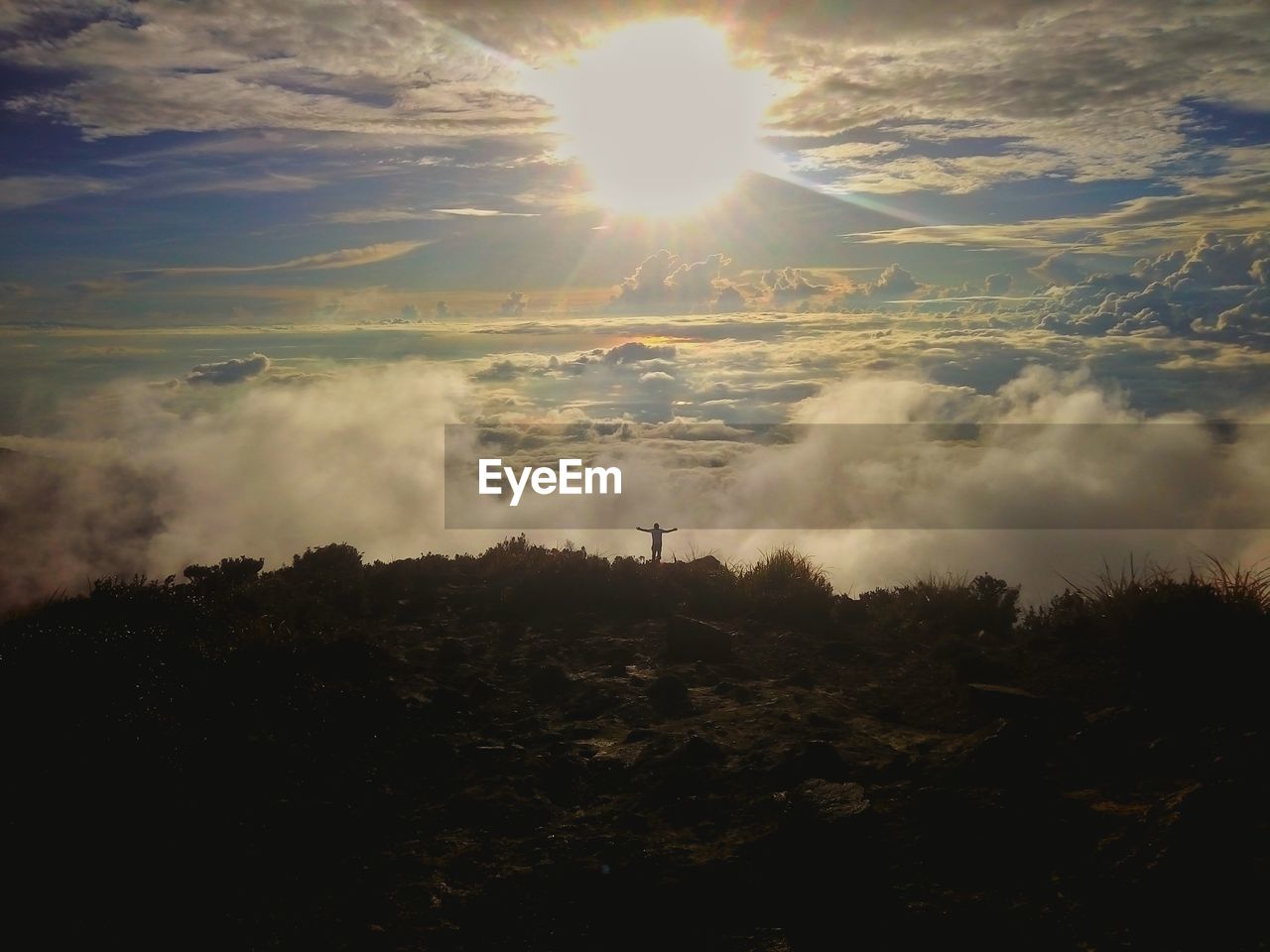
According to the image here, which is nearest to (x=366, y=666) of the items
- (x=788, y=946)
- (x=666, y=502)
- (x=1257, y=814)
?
(x=788, y=946)

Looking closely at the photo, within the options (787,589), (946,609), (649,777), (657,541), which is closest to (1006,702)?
(649,777)

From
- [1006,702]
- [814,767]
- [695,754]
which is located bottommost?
[695,754]

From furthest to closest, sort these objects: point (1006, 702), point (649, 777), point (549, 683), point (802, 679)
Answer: point (549, 683)
point (802, 679)
point (1006, 702)
point (649, 777)

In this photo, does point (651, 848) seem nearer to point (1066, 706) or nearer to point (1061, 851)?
point (1061, 851)

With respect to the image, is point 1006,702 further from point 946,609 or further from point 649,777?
point 946,609

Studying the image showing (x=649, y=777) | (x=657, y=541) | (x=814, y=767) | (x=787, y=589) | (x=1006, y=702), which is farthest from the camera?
(x=657, y=541)

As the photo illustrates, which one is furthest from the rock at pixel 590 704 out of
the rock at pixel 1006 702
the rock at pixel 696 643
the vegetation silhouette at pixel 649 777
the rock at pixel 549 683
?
the rock at pixel 1006 702

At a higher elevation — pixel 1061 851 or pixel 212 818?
pixel 1061 851
